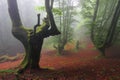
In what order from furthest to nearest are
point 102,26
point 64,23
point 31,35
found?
point 64,23 < point 102,26 < point 31,35

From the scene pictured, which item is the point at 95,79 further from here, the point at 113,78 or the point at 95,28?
the point at 95,28

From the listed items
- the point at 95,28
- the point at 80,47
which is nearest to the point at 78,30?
the point at 80,47

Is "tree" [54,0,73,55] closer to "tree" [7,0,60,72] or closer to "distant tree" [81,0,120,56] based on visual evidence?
"distant tree" [81,0,120,56]

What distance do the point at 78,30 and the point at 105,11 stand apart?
20310 mm

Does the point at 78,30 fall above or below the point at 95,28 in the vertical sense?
below

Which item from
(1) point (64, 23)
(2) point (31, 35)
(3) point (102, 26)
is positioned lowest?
(1) point (64, 23)

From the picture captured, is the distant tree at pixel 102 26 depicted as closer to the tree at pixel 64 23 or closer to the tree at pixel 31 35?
the tree at pixel 64 23

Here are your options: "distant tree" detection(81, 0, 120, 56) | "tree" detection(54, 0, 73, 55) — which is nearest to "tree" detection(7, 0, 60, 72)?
"distant tree" detection(81, 0, 120, 56)

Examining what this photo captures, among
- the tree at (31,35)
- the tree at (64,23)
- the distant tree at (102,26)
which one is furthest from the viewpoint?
the tree at (64,23)

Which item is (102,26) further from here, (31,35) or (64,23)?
(31,35)

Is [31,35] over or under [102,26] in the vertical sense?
over

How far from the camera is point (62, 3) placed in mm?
27688

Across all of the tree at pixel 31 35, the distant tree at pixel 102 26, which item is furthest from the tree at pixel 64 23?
the tree at pixel 31 35

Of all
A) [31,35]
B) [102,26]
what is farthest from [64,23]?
[31,35]
